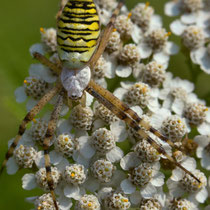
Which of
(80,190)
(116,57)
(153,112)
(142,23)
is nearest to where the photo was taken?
(80,190)

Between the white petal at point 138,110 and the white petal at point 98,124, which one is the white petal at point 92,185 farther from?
the white petal at point 138,110

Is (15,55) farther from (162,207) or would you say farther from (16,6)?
(162,207)

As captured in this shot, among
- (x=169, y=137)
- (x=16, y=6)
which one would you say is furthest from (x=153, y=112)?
(x=16, y=6)

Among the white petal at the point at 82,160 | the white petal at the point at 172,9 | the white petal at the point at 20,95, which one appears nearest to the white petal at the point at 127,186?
the white petal at the point at 82,160

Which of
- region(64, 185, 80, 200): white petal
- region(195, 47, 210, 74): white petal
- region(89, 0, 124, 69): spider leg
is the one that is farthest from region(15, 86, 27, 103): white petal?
region(195, 47, 210, 74): white petal

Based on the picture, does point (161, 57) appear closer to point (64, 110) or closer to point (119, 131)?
point (119, 131)

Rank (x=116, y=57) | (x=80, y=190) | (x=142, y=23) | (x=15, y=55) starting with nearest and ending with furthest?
1. (x=80, y=190)
2. (x=116, y=57)
3. (x=142, y=23)
4. (x=15, y=55)

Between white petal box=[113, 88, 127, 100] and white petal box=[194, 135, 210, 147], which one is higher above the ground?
white petal box=[113, 88, 127, 100]

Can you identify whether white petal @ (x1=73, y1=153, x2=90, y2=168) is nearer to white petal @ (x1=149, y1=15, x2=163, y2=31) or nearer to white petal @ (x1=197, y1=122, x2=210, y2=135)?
white petal @ (x1=197, y1=122, x2=210, y2=135)

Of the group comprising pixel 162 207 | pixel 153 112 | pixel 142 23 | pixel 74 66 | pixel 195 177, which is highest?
pixel 142 23
